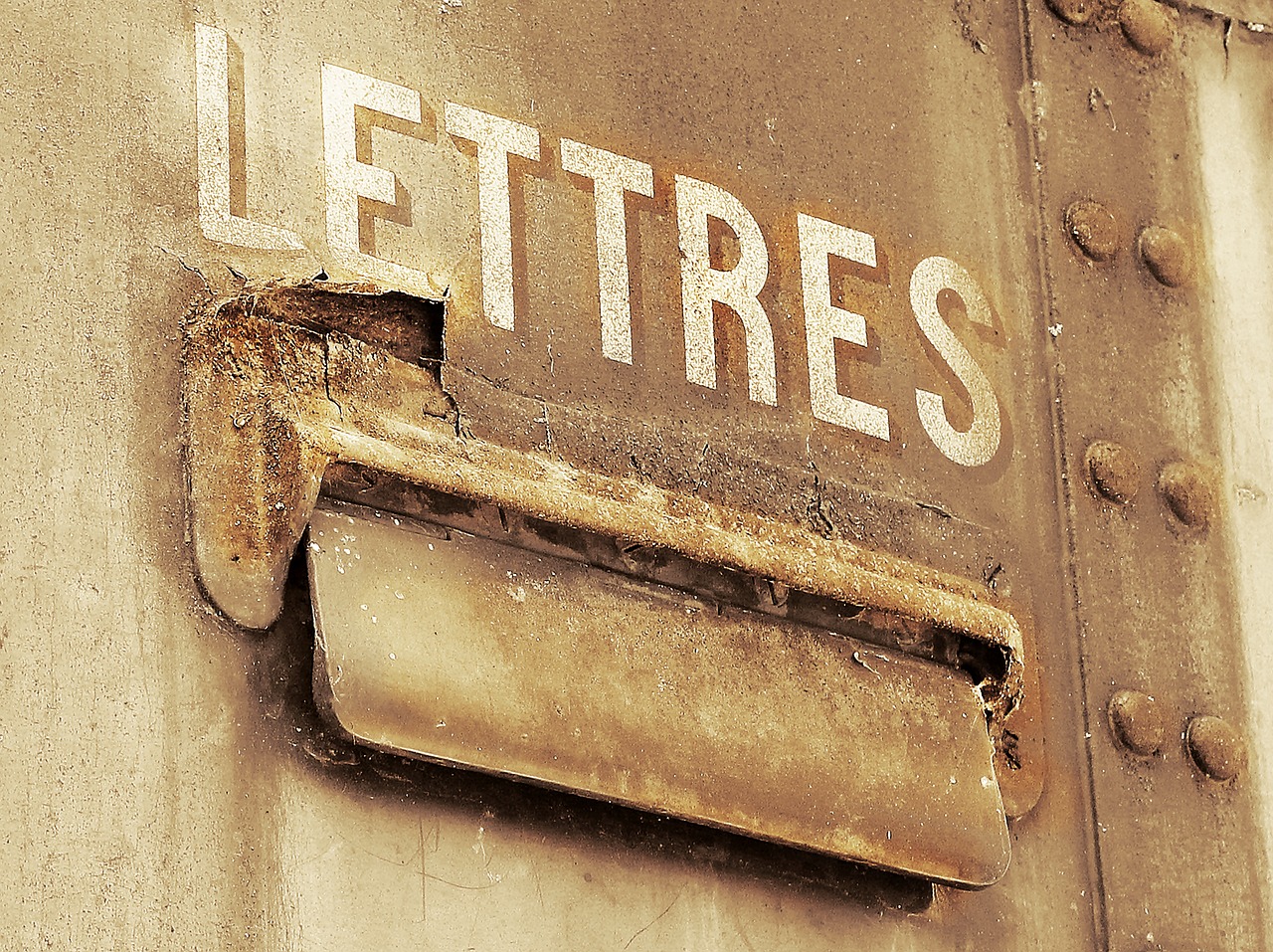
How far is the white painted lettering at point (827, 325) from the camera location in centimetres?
268

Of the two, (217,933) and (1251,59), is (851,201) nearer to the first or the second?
(1251,59)

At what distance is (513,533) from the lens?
229 centimetres

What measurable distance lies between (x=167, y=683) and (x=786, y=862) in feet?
2.67

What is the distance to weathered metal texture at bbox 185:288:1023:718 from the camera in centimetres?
216

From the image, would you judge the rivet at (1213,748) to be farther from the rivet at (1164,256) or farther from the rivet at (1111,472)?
the rivet at (1164,256)

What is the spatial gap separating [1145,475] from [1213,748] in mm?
424

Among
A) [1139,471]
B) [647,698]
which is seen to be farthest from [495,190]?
[1139,471]

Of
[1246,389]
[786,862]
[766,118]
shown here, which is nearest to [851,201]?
[766,118]

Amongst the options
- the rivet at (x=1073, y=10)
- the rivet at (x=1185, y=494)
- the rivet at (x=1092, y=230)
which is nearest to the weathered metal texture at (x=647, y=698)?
the rivet at (x=1185, y=494)

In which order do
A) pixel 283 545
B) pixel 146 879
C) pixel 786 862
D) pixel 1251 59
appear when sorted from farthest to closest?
1. pixel 1251 59
2. pixel 786 862
3. pixel 283 545
4. pixel 146 879

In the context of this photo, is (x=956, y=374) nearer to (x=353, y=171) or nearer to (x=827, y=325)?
(x=827, y=325)

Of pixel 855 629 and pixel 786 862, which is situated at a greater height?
pixel 855 629

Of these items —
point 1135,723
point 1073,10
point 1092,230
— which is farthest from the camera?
point 1073,10

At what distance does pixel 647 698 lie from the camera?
2.26m
